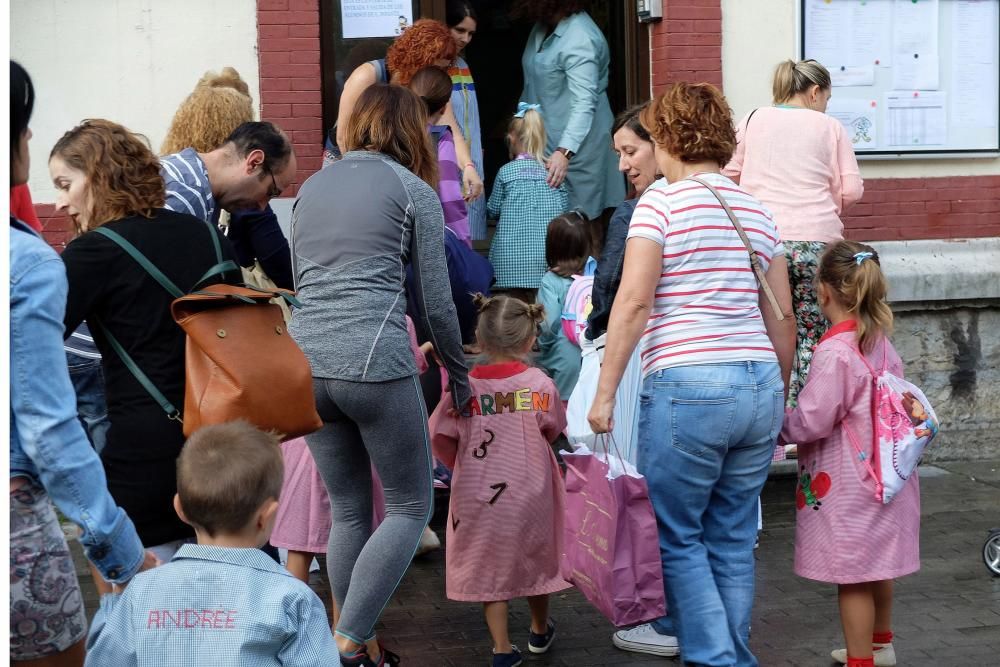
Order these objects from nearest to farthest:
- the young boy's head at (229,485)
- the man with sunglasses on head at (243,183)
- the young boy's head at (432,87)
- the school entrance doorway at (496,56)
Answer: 1. the young boy's head at (229,485)
2. the man with sunglasses on head at (243,183)
3. the young boy's head at (432,87)
4. the school entrance doorway at (496,56)

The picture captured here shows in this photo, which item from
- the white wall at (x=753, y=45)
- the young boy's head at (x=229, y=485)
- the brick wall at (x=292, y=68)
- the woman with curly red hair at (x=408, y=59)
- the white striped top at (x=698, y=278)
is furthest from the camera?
the white wall at (x=753, y=45)

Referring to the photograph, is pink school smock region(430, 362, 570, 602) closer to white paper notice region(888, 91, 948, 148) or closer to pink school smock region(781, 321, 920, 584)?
pink school smock region(781, 321, 920, 584)

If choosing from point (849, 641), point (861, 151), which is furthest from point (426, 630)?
point (861, 151)

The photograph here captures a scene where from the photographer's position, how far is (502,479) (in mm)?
5016

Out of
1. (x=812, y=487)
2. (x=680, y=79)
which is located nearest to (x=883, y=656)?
(x=812, y=487)

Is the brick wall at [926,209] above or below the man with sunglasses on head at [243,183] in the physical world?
below

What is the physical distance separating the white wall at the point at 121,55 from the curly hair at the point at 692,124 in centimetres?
432

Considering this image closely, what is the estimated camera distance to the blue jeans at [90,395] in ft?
16.3

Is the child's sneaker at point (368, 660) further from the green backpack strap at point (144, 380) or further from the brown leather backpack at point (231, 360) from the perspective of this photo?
the green backpack strap at point (144, 380)

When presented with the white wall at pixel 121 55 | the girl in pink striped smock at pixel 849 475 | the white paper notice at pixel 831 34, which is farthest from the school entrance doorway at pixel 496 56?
the girl in pink striped smock at pixel 849 475

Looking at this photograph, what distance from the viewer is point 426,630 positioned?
18.1 ft

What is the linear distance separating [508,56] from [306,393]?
24.9 feet

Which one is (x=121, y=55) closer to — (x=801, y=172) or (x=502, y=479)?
(x=801, y=172)

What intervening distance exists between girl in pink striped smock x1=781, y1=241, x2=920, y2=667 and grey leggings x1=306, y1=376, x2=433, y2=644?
1.29m
